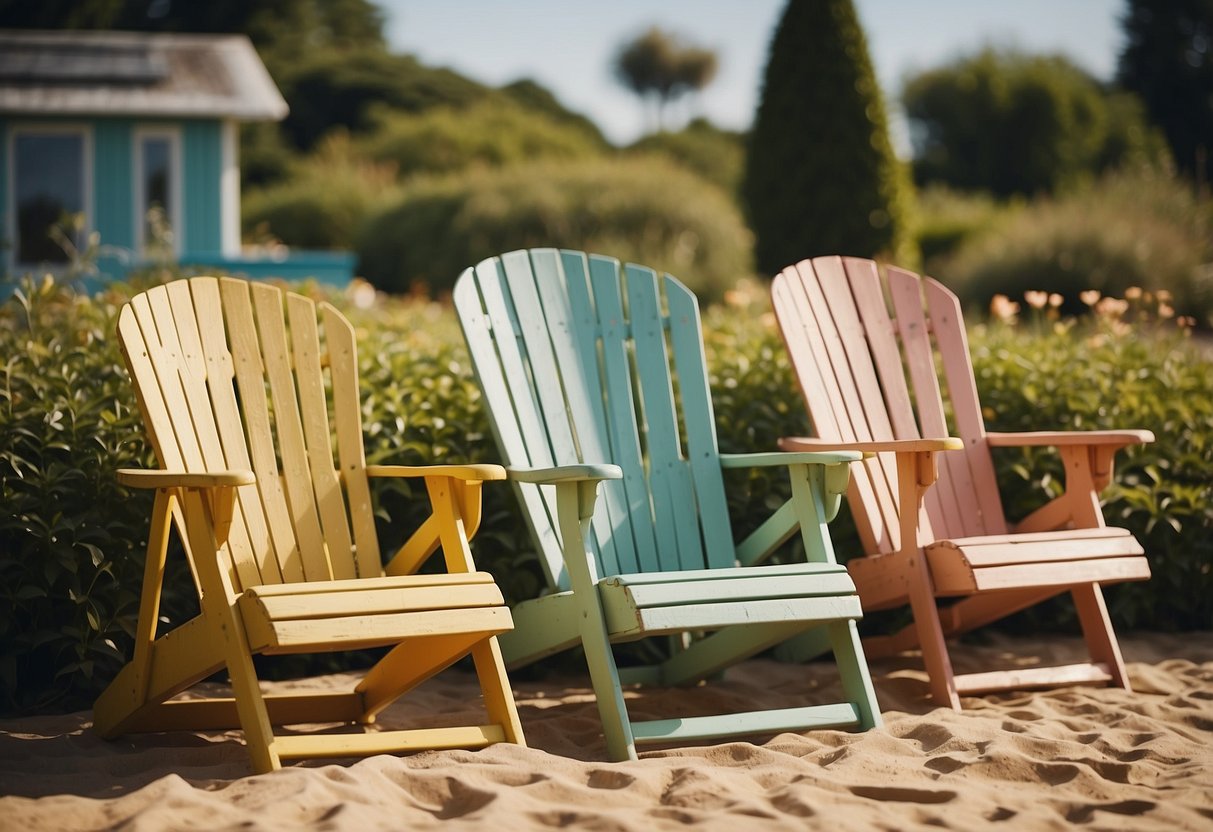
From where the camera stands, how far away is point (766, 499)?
3.81 metres

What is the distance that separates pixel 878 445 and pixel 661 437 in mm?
603

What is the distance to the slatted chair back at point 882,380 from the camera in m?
3.52

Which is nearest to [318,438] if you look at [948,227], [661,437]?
[661,437]

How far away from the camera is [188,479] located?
2.48 metres

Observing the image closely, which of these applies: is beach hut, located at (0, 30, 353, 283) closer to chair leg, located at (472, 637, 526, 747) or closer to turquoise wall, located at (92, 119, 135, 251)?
turquoise wall, located at (92, 119, 135, 251)

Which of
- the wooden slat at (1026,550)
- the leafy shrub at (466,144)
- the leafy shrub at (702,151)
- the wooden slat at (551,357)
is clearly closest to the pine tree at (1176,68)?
the leafy shrub at (702,151)

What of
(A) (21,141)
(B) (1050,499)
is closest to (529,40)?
(A) (21,141)

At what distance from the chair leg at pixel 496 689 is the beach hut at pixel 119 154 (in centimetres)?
897

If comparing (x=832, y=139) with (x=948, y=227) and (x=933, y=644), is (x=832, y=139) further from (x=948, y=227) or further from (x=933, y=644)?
(x=933, y=644)

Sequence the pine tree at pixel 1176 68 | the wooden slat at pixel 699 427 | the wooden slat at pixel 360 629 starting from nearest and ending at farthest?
1. the wooden slat at pixel 360 629
2. the wooden slat at pixel 699 427
3. the pine tree at pixel 1176 68

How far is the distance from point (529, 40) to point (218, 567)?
3090 cm

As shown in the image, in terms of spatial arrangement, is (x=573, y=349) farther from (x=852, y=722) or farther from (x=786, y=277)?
(x=852, y=722)

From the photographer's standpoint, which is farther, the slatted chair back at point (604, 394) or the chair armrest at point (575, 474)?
the slatted chair back at point (604, 394)

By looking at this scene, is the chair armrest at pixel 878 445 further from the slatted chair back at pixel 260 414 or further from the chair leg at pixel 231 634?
the chair leg at pixel 231 634
